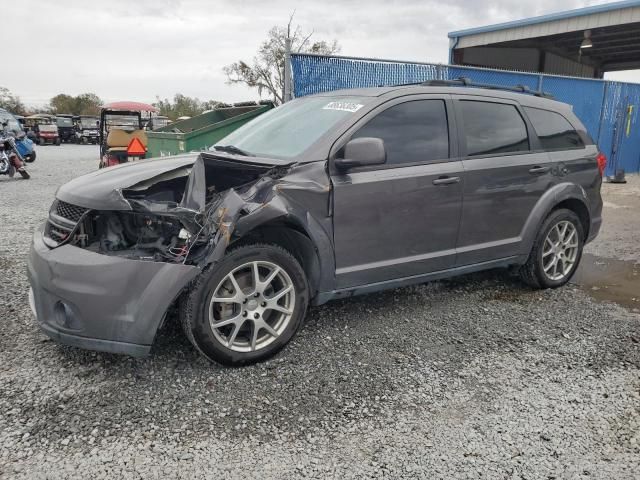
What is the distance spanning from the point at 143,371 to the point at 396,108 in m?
2.45

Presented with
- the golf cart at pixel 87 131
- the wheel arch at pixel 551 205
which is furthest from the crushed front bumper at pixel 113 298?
the golf cart at pixel 87 131

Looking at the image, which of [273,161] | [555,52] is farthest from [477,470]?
[555,52]

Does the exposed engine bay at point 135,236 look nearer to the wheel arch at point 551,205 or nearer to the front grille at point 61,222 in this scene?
the front grille at point 61,222

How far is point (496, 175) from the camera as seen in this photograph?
4059 millimetres

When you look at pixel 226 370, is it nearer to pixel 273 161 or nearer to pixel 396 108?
pixel 273 161

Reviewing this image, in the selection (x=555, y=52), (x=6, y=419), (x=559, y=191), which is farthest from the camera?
(x=555, y=52)

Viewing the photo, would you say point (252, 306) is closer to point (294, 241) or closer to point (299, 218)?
point (294, 241)

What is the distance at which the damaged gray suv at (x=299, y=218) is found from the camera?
9.21 ft

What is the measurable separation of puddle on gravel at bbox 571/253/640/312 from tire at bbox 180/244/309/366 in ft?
9.82

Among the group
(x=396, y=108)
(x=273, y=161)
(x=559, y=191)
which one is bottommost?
(x=559, y=191)

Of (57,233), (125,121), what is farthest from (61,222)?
(125,121)

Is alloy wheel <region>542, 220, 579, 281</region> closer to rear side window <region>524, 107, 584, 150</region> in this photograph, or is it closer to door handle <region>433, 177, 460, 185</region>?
rear side window <region>524, 107, 584, 150</region>

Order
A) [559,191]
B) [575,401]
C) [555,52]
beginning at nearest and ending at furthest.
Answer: [575,401]
[559,191]
[555,52]

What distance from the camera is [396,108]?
3.67m
